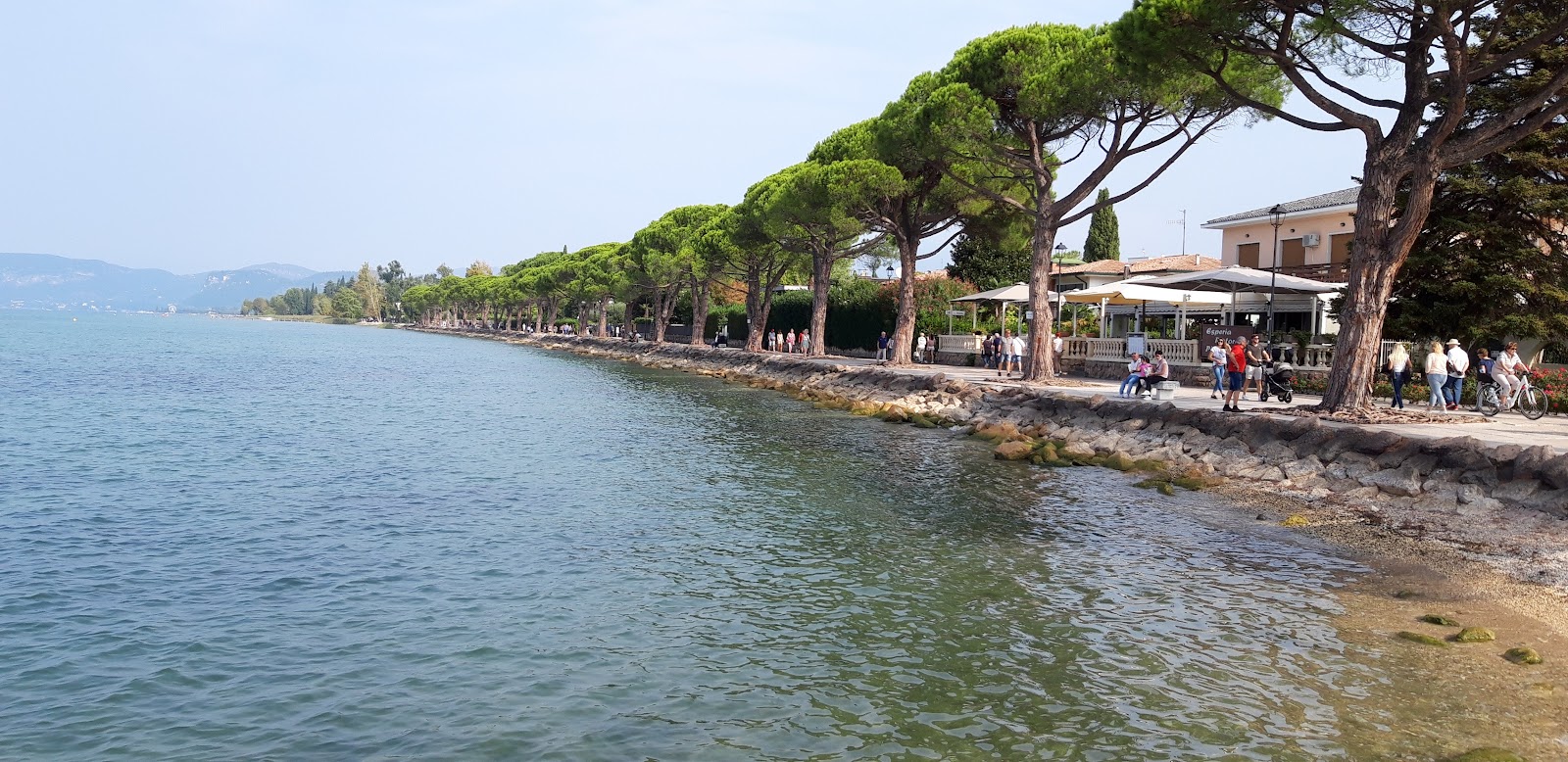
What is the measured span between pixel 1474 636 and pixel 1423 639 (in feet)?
1.53

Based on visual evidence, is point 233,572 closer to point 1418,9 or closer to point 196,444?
point 196,444

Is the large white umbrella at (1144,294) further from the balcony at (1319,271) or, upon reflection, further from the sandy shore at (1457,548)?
the sandy shore at (1457,548)

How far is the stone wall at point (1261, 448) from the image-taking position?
14.8m

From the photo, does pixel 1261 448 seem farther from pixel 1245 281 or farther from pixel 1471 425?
pixel 1245 281

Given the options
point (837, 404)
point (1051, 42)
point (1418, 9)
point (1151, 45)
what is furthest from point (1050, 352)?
point (1418, 9)

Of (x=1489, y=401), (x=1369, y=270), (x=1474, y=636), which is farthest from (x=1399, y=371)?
(x=1474, y=636)

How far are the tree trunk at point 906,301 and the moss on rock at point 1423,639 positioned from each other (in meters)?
33.2

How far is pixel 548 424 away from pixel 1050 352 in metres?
16.3

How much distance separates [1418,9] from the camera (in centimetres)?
1892

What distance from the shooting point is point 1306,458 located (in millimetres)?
18219

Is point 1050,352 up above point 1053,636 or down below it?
above

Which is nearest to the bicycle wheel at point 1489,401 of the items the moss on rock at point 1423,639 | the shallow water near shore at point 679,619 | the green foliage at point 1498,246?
the green foliage at point 1498,246

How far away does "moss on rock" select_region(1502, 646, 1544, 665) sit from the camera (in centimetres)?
889

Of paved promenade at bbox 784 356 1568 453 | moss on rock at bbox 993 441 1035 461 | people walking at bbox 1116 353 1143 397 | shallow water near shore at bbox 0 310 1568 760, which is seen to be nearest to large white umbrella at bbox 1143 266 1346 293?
paved promenade at bbox 784 356 1568 453
